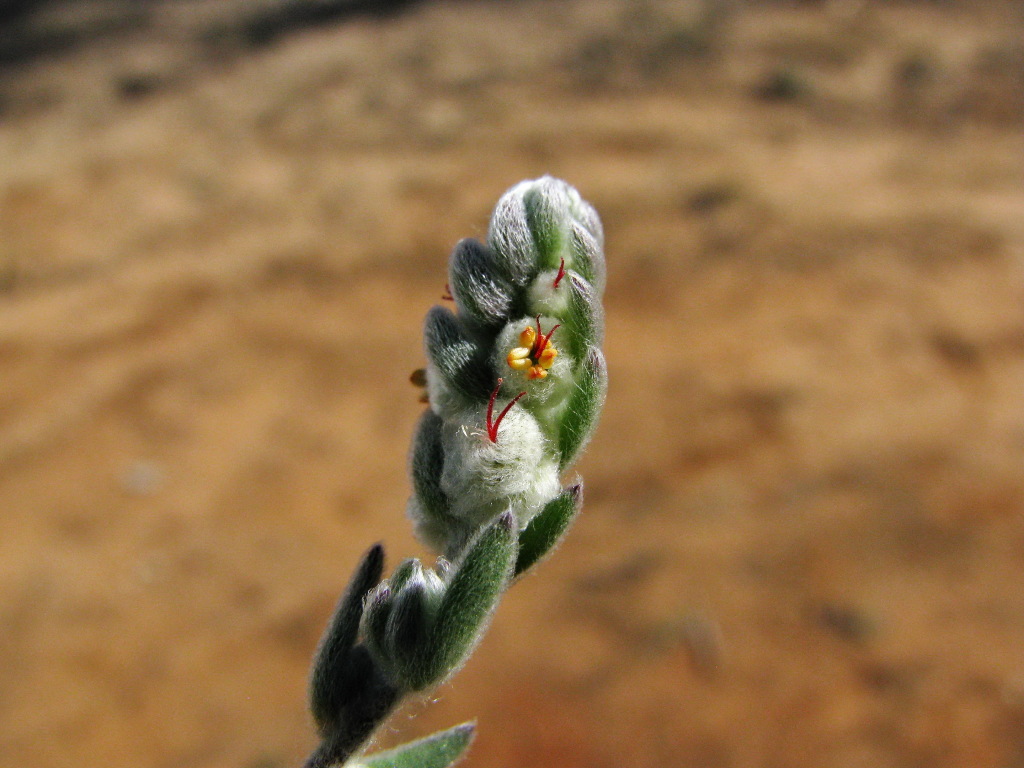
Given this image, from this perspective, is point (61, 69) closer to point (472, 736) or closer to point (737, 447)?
point (737, 447)

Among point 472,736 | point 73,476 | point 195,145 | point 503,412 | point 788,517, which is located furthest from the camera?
point 195,145

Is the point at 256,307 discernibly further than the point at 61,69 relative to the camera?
No

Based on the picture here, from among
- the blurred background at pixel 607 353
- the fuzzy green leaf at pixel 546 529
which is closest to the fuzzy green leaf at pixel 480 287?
the fuzzy green leaf at pixel 546 529

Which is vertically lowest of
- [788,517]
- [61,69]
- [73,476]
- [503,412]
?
[788,517]

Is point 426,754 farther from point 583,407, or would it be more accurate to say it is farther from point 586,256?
point 586,256

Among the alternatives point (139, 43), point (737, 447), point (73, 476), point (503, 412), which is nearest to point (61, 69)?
point (139, 43)

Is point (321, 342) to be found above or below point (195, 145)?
below

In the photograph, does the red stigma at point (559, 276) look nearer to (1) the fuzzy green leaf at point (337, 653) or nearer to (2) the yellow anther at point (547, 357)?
(2) the yellow anther at point (547, 357)

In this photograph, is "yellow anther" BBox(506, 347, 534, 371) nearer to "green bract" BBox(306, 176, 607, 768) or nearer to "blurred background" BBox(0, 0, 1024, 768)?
"green bract" BBox(306, 176, 607, 768)

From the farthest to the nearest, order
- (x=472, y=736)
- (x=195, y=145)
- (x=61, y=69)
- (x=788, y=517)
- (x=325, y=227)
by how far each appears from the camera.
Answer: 1. (x=61, y=69)
2. (x=195, y=145)
3. (x=325, y=227)
4. (x=788, y=517)
5. (x=472, y=736)
